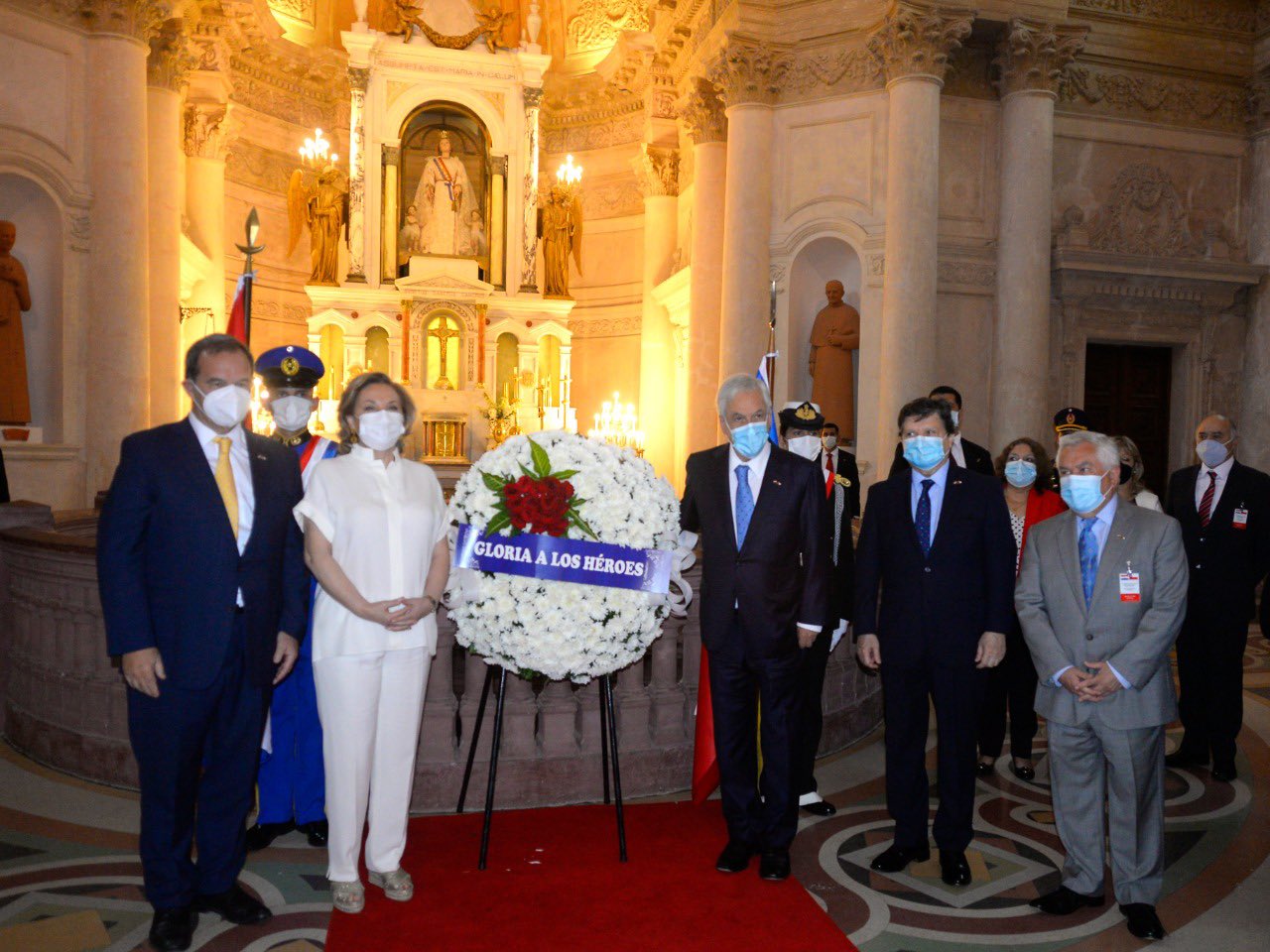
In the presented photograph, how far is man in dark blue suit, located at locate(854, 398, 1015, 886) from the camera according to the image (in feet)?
13.8

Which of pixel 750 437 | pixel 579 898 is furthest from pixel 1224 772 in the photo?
pixel 579 898

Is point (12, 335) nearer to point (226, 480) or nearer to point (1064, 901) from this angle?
point (226, 480)

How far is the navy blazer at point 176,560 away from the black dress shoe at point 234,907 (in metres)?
0.88

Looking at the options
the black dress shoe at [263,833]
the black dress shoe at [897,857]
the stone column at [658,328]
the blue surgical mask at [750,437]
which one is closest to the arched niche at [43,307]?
the black dress shoe at [263,833]

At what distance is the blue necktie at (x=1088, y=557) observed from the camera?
384cm

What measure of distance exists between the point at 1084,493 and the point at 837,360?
9203mm

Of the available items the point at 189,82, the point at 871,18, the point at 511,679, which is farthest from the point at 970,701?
the point at 189,82

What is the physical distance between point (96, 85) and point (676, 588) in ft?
34.8

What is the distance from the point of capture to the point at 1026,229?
12.2m

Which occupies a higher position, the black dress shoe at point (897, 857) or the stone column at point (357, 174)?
the stone column at point (357, 174)

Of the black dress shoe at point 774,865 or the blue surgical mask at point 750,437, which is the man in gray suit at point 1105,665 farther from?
the blue surgical mask at point 750,437

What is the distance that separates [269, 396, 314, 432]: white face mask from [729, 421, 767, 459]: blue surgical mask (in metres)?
2.06

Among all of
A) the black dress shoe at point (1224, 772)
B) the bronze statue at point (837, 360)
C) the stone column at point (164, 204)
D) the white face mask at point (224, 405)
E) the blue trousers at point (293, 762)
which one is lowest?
the black dress shoe at point (1224, 772)

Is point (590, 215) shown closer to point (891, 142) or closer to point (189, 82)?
point (189, 82)
